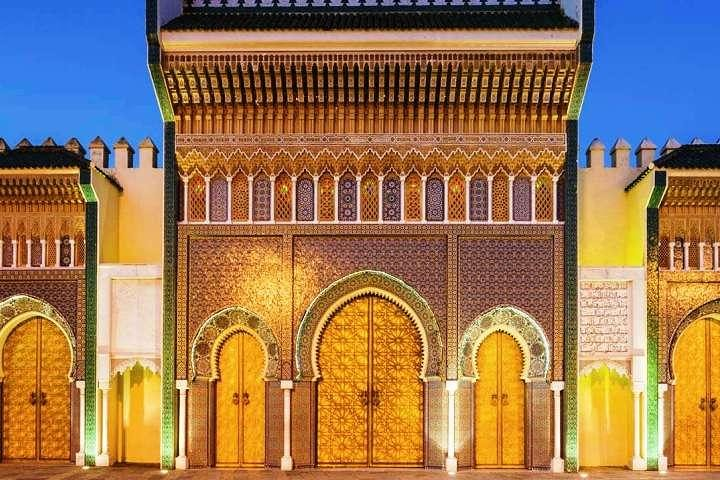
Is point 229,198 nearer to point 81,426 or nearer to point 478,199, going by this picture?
point 478,199

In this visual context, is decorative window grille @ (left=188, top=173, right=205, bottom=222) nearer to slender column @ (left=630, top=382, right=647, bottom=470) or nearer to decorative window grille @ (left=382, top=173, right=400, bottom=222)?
decorative window grille @ (left=382, top=173, right=400, bottom=222)

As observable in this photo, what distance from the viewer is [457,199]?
26.4 feet

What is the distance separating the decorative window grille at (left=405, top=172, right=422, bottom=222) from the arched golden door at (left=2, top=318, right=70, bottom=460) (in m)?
4.37

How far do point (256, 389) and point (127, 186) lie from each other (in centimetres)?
309

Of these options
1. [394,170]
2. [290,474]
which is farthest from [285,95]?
[290,474]

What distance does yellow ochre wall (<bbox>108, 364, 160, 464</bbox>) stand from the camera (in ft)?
27.8

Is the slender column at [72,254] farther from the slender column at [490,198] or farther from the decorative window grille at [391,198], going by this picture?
the slender column at [490,198]

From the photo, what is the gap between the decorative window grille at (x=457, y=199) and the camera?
8031mm

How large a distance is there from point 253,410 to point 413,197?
10.0 ft

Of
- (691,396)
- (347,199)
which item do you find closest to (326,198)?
(347,199)

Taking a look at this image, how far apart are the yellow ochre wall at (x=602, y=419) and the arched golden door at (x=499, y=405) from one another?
3.11 ft

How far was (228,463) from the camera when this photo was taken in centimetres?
797

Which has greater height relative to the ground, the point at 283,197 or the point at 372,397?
the point at 283,197

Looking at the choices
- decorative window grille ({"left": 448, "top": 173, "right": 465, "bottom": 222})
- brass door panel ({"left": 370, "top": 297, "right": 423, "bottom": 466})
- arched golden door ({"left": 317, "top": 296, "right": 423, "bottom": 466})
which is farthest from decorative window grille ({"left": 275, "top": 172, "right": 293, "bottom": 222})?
decorative window grille ({"left": 448, "top": 173, "right": 465, "bottom": 222})
